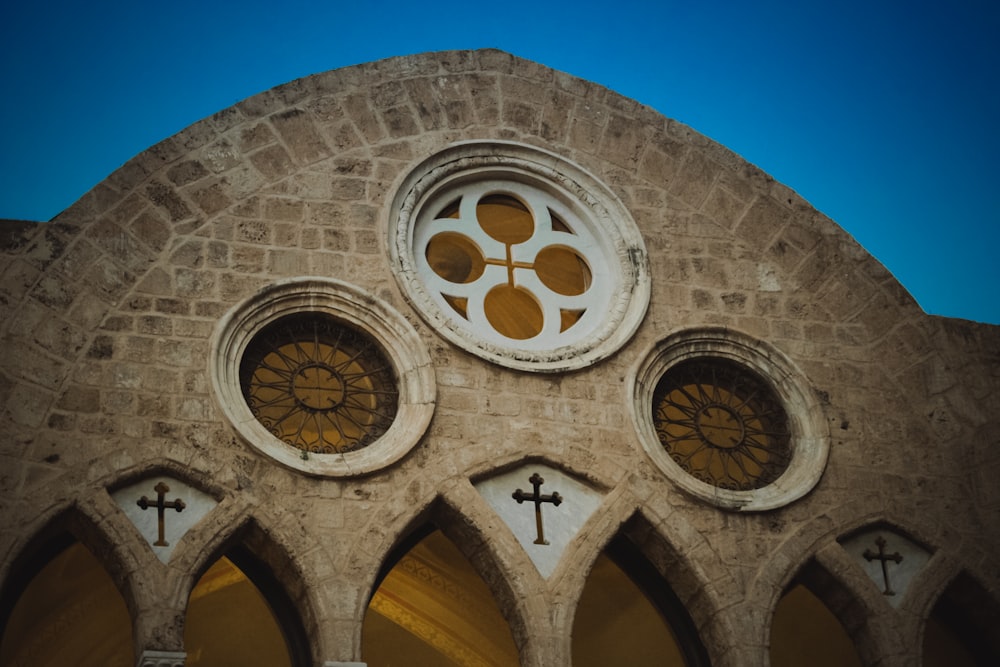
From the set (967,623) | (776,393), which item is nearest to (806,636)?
(967,623)

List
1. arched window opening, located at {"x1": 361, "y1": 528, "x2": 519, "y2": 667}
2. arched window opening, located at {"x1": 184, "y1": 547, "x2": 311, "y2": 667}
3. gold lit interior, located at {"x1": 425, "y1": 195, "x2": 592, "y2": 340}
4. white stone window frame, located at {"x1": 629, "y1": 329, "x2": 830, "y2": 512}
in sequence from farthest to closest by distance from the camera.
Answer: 1. arched window opening, located at {"x1": 184, "y1": 547, "x2": 311, "y2": 667}
2. arched window opening, located at {"x1": 361, "y1": 528, "x2": 519, "y2": 667}
3. gold lit interior, located at {"x1": 425, "y1": 195, "x2": 592, "y2": 340}
4. white stone window frame, located at {"x1": 629, "y1": 329, "x2": 830, "y2": 512}

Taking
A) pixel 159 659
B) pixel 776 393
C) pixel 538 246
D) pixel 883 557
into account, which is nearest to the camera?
pixel 159 659

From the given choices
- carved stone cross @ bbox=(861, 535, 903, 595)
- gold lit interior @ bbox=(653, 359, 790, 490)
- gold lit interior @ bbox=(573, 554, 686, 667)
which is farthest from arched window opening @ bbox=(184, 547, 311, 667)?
carved stone cross @ bbox=(861, 535, 903, 595)

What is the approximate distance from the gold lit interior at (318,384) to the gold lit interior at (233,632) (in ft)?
12.1

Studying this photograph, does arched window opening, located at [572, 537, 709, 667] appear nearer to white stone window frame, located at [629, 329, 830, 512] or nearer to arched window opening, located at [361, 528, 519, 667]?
arched window opening, located at [361, 528, 519, 667]

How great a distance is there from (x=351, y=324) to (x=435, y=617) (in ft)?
13.1

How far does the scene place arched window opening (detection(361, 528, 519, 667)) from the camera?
13727 millimetres

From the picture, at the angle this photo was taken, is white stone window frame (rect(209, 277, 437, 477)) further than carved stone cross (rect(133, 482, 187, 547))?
Yes

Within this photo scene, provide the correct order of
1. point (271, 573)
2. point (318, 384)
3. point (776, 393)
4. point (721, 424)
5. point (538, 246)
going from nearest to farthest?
point (271, 573) < point (318, 384) < point (721, 424) < point (776, 393) < point (538, 246)

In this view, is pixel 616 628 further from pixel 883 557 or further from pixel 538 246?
pixel 538 246

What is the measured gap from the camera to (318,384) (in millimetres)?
11133

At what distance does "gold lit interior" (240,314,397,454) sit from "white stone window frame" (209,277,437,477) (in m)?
0.11

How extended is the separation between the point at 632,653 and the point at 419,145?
4793mm

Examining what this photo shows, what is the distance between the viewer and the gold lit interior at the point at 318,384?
11.0 metres
